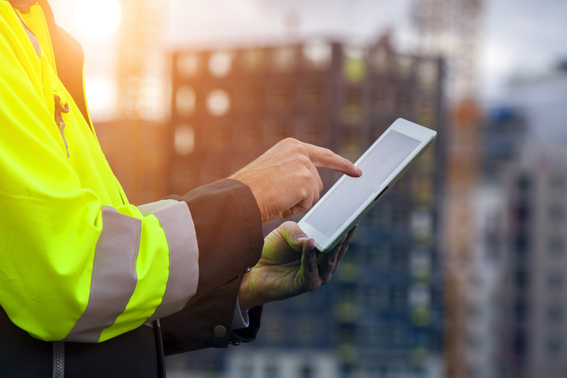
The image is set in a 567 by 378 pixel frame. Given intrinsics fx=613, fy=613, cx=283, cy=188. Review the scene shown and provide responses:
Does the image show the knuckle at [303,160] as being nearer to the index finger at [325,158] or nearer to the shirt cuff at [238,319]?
the index finger at [325,158]

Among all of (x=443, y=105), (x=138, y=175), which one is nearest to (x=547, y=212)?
(x=443, y=105)

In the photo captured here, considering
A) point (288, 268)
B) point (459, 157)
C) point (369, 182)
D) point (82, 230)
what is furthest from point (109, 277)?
point (459, 157)

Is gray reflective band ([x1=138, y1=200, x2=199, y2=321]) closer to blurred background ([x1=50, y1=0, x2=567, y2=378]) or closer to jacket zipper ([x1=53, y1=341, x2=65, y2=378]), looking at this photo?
→ jacket zipper ([x1=53, y1=341, x2=65, y2=378])

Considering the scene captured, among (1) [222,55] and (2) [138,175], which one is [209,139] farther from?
(2) [138,175]

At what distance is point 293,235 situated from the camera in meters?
1.53

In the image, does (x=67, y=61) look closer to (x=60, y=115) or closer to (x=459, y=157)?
(x=60, y=115)

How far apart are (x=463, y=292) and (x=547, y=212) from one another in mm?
23900

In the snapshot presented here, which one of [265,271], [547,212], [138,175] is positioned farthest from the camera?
[547,212]

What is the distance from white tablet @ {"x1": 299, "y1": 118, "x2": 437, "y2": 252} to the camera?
5.09ft

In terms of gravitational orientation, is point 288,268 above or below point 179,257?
below

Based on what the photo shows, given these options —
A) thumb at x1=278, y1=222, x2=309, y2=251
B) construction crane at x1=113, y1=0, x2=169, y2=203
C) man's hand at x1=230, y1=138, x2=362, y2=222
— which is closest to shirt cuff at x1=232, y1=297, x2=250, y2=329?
thumb at x1=278, y1=222, x2=309, y2=251

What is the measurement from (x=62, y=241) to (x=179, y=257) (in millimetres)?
203

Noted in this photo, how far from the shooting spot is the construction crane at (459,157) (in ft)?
156

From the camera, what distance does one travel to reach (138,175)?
42438mm
